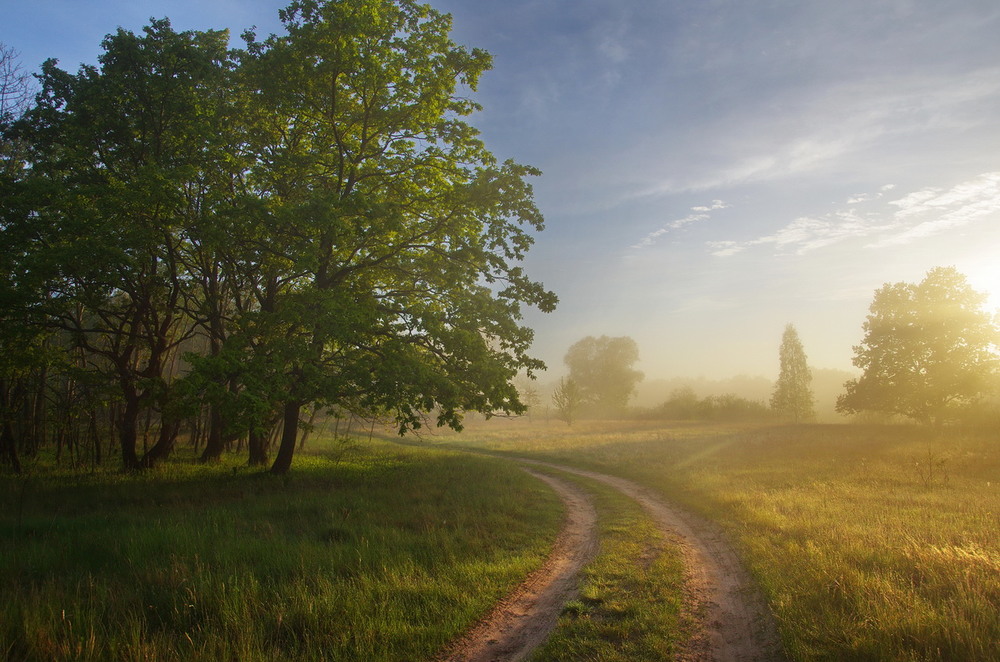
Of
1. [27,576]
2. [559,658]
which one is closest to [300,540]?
[27,576]

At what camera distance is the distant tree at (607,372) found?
8544 centimetres

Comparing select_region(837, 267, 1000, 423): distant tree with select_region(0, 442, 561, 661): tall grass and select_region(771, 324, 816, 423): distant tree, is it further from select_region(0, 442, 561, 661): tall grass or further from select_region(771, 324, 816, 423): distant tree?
select_region(0, 442, 561, 661): tall grass

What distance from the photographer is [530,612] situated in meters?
6.33

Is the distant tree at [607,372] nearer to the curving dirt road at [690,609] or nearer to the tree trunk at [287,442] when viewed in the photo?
the tree trunk at [287,442]

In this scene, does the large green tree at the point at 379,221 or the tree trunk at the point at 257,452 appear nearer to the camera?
the large green tree at the point at 379,221

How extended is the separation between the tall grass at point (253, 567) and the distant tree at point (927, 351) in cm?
3345

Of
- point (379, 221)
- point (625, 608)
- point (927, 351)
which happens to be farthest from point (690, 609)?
point (927, 351)

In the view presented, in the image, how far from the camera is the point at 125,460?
16516mm

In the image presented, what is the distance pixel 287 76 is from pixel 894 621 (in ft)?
60.7

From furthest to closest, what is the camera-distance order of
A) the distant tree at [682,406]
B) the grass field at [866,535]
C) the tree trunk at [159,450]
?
the distant tree at [682,406]
the tree trunk at [159,450]
the grass field at [866,535]

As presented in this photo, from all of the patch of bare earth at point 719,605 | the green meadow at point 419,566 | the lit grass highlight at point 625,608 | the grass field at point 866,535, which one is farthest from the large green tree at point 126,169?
the grass field at point 866,535

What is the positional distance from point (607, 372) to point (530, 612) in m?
83.2

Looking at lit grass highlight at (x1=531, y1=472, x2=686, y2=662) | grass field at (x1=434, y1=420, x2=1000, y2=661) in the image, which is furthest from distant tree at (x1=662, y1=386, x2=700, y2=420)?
lit grass highlight at (x1=531, y1=472, x2=686, y2=662)

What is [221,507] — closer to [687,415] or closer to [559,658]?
[559,658]
